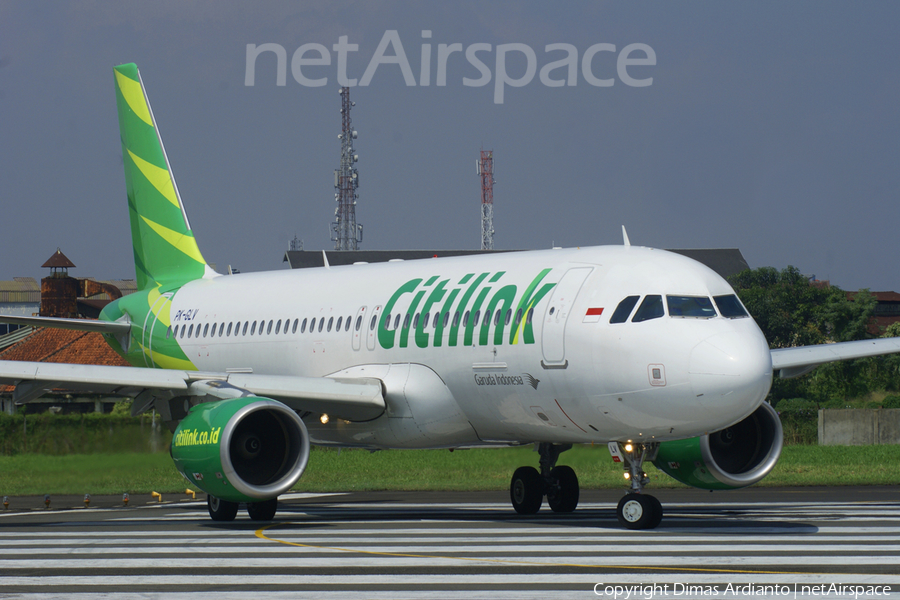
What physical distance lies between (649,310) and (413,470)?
18.8m

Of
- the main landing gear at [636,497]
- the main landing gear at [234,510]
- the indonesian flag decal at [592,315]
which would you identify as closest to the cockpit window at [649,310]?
the indonesian flag decal at [592,315]

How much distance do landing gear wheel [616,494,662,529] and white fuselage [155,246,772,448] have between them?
34.9 inches

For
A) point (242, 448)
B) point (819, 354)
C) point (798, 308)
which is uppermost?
point (798, 308)

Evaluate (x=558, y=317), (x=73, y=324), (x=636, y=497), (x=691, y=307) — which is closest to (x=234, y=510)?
(x=558, y=317)

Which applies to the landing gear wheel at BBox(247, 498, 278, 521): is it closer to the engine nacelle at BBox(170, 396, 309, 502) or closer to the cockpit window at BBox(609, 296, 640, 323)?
the engine nacelle at BBox(170, 396, 309, 502)

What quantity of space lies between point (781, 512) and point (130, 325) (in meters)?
14.9

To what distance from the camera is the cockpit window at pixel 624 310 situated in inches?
614

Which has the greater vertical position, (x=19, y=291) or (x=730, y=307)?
(x=19, y=291)

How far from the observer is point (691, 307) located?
1538 centimetres

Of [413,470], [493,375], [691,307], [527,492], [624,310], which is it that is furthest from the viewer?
[413,470]

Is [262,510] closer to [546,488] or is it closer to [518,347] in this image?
[546,488]

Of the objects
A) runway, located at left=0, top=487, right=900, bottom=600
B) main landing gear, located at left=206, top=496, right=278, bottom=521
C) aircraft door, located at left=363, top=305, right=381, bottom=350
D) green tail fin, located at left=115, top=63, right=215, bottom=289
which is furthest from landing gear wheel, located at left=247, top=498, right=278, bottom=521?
green tail fin, located at left=115, top=63, right=215, bottom=289

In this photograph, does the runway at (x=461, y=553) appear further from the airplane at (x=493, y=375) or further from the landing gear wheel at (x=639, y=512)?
the airplane at (x=493, y=375)

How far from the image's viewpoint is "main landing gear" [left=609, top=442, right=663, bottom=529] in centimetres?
1588
